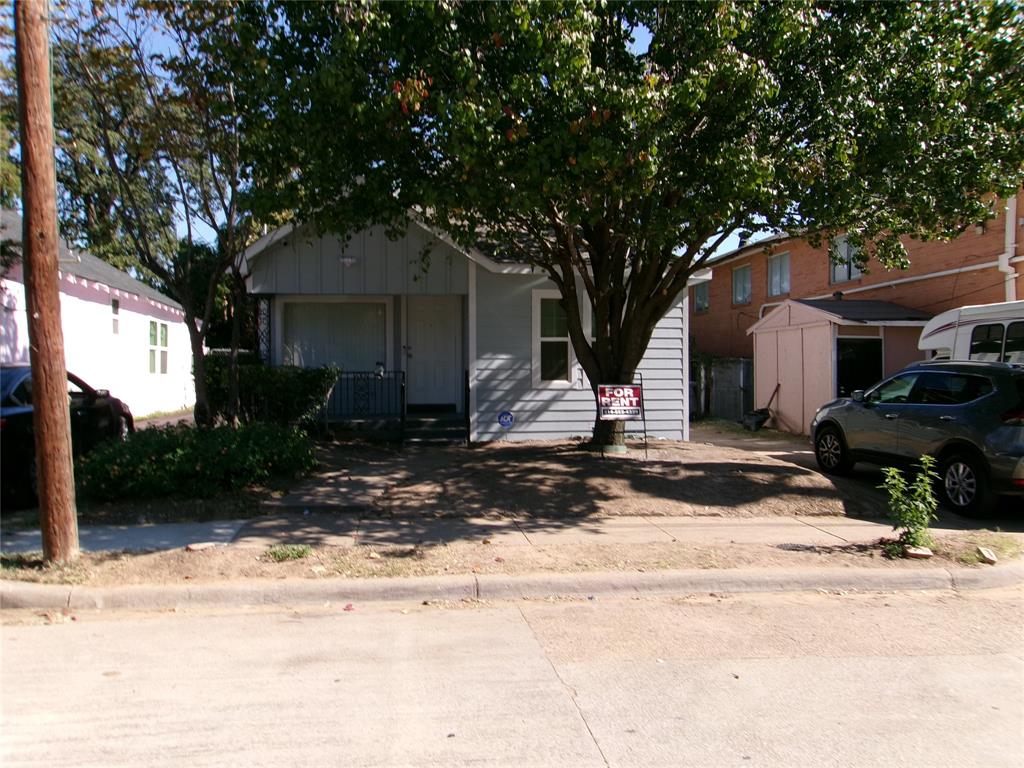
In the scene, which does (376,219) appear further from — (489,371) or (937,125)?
(937,125)

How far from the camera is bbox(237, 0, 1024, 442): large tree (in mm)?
7230

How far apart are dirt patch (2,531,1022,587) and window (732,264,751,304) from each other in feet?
58.2

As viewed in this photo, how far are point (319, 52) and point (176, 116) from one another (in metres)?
2.75

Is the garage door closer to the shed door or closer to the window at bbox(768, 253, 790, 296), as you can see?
the shed door

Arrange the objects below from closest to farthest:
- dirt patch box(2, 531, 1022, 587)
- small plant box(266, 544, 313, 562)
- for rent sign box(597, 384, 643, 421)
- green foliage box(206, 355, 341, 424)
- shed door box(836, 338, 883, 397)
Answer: dirt patch box(2, 531, 1022, 587), small plant box(266, 544, 313, 562), for rent sign box(597, 384, 643, 421), green foliage box(206, 355, 341, 424), shed door box(836, 338, 883, 397)

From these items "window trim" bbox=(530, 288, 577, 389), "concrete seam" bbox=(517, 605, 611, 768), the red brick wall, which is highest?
the red brick wall

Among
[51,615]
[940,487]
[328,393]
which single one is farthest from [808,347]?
[51,615]

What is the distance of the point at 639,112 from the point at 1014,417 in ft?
18.1

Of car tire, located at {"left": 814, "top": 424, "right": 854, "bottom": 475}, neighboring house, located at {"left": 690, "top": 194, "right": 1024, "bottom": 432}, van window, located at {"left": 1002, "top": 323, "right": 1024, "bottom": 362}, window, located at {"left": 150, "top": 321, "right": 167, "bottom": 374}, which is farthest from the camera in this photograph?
window, located at {"left": 150, "top": 321, "right": 167, "bottom": 374}

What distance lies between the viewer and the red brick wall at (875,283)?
1531 centimetres

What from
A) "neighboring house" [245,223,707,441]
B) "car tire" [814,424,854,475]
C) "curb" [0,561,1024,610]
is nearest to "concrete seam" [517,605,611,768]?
"curb" [0,561,1024,610]

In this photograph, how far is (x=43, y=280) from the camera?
20.7ft

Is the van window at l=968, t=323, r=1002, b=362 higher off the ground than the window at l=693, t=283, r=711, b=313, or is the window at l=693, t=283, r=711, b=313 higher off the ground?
the window at l=693, t=283, r=711, b=313

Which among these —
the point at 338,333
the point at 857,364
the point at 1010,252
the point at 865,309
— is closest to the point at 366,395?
the point at 338,333
